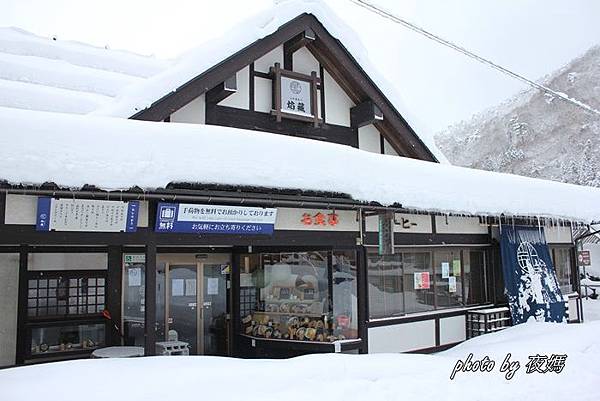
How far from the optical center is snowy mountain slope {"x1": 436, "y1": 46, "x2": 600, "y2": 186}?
51.4 metres

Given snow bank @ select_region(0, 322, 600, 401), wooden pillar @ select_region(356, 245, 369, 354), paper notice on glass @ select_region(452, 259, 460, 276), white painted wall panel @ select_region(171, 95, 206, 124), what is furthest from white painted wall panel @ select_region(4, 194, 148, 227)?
paper notice on glass @ select_region(452, 259, 460, 276)

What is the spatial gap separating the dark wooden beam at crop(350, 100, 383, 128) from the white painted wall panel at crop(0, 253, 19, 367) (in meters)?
6.69

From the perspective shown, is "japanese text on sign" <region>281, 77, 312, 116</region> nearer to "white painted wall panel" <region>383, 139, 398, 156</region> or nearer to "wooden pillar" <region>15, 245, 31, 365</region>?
"white painted wall panel" <region>383, 139, 398, 156</region>

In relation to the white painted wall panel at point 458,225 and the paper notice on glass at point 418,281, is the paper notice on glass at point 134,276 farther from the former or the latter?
the white painted wall panel at point 458,225

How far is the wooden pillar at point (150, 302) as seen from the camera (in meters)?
6.16

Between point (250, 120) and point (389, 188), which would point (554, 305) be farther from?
point (250, 120)

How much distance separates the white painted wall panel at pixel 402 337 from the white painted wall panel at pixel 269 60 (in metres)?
5.16

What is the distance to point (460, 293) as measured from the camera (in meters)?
10.4

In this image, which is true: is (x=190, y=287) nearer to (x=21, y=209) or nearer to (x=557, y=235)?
(x=21, y=209)

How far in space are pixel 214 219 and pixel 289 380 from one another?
2.31m

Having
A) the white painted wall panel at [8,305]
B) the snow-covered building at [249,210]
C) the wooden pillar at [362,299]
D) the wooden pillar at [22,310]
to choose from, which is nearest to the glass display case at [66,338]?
the snow-covered building at [249,210]

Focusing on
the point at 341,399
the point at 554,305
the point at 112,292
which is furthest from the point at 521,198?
the point at 112,292

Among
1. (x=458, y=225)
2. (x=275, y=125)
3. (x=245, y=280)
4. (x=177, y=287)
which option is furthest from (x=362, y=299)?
(x=275, y=125)

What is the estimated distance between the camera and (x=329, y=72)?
10430 mm
